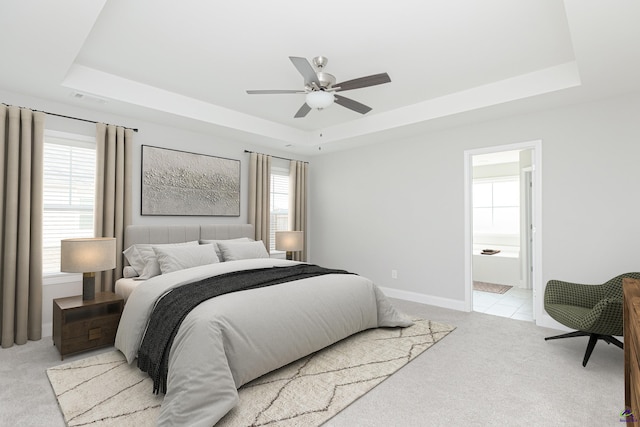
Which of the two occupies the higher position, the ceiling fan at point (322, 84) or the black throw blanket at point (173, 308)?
the ceiling fan at point (322, 84)

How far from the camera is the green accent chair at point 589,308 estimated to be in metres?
2.50

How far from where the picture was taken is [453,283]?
4328 mm

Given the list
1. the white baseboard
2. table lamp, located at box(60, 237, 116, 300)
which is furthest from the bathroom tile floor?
table lamp, located at box(60, 237, 116, 300)

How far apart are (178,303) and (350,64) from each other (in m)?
2.42

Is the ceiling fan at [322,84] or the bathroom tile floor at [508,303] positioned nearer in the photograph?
the ceiling fan at [322,84]

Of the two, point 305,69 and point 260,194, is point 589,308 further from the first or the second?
point 260,194

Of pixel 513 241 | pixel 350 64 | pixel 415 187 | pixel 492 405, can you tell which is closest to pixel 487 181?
pixel 513 241

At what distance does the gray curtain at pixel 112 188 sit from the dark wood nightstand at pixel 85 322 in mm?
636

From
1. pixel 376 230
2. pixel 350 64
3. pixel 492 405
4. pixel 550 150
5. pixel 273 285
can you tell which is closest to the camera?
pixel 492 405

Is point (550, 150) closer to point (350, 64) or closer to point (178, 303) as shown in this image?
point (350, 64)

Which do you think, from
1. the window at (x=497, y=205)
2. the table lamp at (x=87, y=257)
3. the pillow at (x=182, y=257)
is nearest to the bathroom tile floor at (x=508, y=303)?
the window at (x=497, y=205)

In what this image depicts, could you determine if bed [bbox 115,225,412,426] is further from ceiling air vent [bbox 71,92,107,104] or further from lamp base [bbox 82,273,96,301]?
ceiling air vent [bbox 71,92,107,104]

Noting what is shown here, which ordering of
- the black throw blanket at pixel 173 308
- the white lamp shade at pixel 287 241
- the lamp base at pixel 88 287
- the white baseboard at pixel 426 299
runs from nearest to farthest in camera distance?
the black throw blanket at pixel 173 308 < the lamp base at pixel 88 287 < the white baseboard at pixel 426 299 < the white lamp shade at pixel 287 241

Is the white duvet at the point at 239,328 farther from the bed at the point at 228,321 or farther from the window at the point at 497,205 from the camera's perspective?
the window at the point at 497,205
